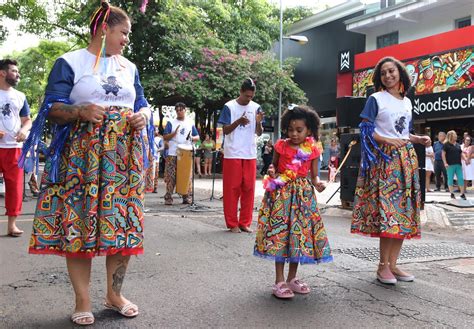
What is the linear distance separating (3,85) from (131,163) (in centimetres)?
382

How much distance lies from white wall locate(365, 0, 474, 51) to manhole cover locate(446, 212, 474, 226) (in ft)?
44.1

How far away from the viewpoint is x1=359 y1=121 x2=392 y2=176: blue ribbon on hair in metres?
4.18

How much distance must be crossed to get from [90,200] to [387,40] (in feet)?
71.5

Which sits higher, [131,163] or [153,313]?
[131,163]

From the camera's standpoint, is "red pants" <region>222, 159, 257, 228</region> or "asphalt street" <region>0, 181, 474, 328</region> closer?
"asphalt street" <region>0, 181, 474, 328</region>

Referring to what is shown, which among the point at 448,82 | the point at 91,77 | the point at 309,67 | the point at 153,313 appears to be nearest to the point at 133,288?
the point at 153,313

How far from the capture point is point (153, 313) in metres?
3.17

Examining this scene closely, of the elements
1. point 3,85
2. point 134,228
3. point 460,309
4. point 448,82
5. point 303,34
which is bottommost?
point 460,309

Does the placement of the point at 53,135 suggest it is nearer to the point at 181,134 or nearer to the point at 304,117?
the point at 304,117

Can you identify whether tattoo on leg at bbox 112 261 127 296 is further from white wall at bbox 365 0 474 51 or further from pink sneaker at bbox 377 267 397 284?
white wall at bbox 365 0 474 51

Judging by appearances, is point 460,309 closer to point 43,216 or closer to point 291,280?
point 291,280

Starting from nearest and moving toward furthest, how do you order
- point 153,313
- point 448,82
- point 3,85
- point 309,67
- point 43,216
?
point 43,216 < point 153,313 < point 3,85 < point 448,82 < point 309,67

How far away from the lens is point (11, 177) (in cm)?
580

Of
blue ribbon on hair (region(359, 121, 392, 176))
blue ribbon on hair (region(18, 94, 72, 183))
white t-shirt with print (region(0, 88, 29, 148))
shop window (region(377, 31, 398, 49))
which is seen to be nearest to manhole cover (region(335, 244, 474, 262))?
blue ribbon on hair (region(359, 121, 392, 176))
